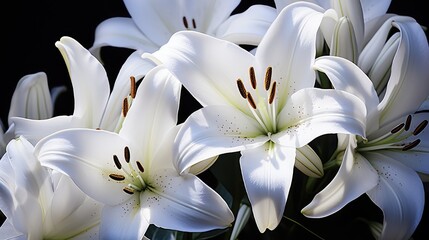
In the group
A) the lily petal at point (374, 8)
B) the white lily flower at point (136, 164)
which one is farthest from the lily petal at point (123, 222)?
the lily petal at point (374, 8)

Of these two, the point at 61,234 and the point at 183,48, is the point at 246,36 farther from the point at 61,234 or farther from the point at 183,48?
the point at 61,234

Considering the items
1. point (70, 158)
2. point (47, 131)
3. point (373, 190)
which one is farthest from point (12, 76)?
point (373, 190)

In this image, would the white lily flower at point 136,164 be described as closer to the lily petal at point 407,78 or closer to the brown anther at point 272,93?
the brown anther at point 272,93

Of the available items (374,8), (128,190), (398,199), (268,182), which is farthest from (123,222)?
(374,8)

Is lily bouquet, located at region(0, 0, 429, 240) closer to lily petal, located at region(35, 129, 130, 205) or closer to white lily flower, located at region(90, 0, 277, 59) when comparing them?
lily petal, located at region(35, 129, 130, 205)

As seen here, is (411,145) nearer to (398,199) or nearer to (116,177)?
(398,199)

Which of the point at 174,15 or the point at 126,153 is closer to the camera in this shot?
the point at 126,153

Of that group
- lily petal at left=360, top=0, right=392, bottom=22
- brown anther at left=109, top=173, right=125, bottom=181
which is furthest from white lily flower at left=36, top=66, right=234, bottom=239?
A: lily petal at left=360, top=0, right=392, bottom=22
